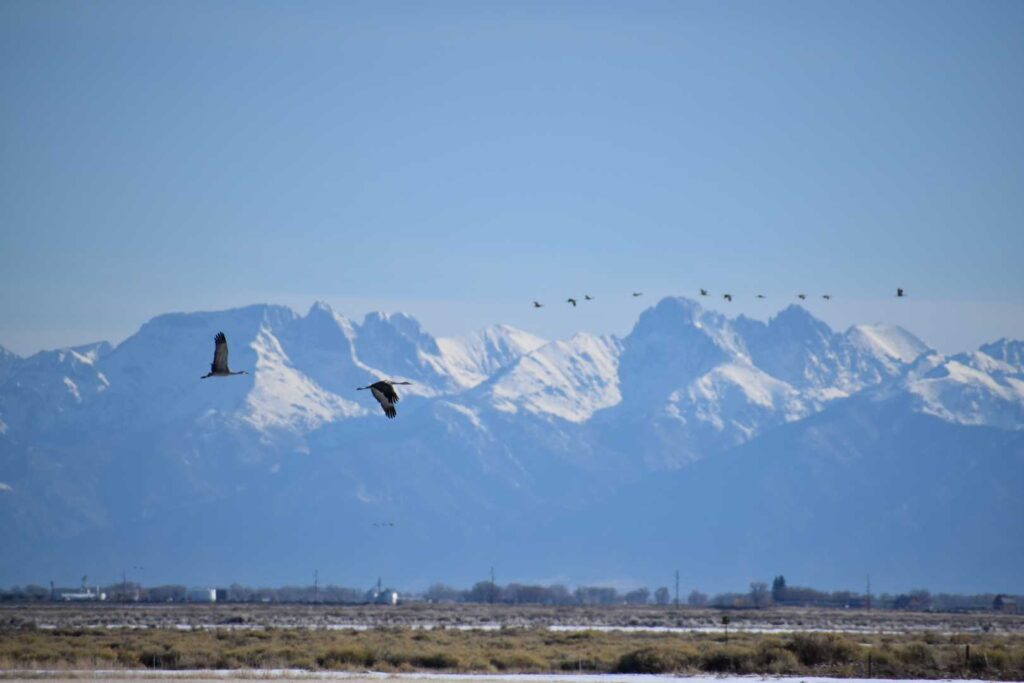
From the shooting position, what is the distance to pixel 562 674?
6475cm

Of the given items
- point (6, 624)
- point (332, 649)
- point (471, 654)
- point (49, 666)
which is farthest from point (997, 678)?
point (6, 624)

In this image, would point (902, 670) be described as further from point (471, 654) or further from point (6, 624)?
point (6, 624)

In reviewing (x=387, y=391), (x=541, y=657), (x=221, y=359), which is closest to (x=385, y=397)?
(x=387, y=391)

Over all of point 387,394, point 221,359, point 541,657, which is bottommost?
point 541,657

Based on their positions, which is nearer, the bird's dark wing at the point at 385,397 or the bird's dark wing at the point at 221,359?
the bird's dark wing at the point at 385,397

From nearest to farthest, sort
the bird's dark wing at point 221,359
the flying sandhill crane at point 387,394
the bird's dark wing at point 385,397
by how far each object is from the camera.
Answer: the bird's dark wing at point 385,397, the flying sandhill crane at point 387,394, the bird's dark wing at point 221,359

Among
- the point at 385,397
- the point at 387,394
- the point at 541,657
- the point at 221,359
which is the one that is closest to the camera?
the point at 387,394

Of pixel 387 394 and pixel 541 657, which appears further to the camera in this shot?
pixel 541 657

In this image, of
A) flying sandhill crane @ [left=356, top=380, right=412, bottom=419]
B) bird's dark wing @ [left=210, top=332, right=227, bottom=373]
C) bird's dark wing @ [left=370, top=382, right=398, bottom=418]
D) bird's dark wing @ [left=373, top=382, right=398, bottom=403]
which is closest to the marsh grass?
bird's dark wing @ [left=210, top=332, right=227, bottom=373]

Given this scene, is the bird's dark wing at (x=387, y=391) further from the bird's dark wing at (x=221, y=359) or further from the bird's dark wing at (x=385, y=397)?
the bird's dark wing at (x=221, y=359)

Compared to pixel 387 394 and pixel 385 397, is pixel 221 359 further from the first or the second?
pixel 387 394

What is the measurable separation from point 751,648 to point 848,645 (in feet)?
12.8

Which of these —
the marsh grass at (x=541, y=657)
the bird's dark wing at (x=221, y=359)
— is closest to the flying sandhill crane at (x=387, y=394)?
the bird's dark wing at (x=221, y=359)

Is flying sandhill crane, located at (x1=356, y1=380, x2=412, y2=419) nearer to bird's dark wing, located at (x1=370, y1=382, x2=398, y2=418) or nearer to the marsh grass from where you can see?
bird's dark wing, located at (x1=370, y1=382, x2=398, y2=418)
